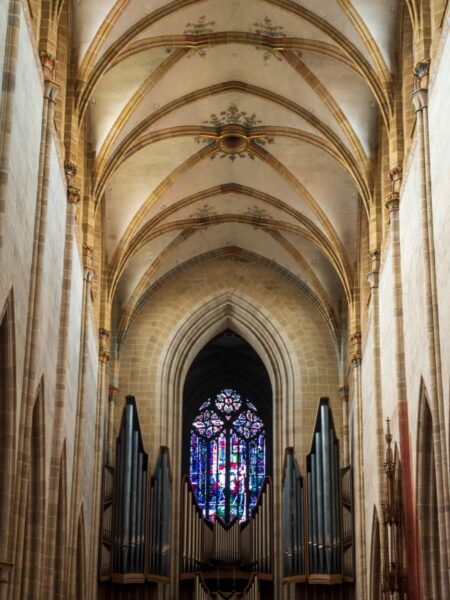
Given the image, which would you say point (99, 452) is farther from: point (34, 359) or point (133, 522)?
point (34, 359)

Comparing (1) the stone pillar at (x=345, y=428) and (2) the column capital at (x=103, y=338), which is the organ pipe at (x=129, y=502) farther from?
(1) the stone pillar at (x=345, y=428)

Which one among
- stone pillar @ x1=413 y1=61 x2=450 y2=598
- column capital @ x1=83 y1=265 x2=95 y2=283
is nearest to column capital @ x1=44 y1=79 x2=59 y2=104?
stone pillar @ x1=413 y1=61 x2=450 y2=598

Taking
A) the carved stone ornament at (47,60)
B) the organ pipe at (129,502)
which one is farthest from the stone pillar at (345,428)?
the carved stone ornament at (47,60)

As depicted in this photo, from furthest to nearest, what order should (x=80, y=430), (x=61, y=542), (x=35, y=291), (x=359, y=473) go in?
(x=359, y=473) → (x=80, y=430) → (x=61, y=542) → (x=35, y=291)

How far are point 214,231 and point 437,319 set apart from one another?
15.6m

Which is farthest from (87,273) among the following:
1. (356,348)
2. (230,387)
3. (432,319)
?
(230,387)

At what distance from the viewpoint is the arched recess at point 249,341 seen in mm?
31219

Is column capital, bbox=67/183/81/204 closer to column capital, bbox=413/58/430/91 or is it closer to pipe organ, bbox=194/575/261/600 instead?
column capital, bbox=413/58/430/91

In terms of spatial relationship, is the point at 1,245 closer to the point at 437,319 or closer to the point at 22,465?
the point at 22,465

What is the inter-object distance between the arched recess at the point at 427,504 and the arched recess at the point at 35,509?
19.6ft

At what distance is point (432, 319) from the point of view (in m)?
17.1

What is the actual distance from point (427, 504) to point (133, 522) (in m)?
11.8

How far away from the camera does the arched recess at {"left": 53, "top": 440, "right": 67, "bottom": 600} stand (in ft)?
68.8

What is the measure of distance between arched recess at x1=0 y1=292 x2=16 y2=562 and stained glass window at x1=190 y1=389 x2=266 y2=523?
60.4 feet
